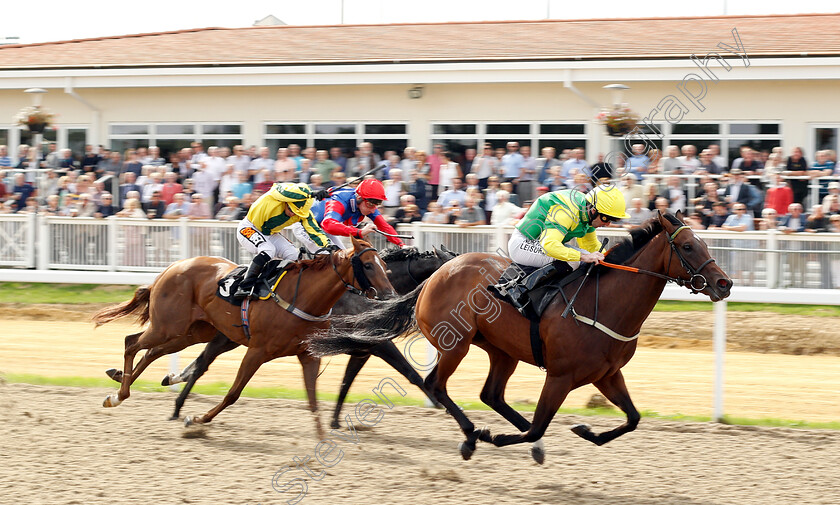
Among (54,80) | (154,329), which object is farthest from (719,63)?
(54,80)

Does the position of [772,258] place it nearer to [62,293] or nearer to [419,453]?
[419,453]

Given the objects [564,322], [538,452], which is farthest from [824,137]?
[538,452]

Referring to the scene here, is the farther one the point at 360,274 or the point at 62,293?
the point at 62,293

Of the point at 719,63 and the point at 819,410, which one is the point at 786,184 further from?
the point at 819,410

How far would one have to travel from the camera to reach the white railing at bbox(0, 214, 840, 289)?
9.86 metres

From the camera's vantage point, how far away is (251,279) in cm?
648

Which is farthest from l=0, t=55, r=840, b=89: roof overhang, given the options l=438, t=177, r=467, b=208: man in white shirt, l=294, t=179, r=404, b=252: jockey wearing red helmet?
l=294, t=179, r=404, b=252: jockey wearing red helmet

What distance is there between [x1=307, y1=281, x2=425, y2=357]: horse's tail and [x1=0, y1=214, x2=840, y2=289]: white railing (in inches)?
136

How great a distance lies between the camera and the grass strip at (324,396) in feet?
21.8

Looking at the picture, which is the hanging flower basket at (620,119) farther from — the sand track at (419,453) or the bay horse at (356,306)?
the bay horse at (356,306)

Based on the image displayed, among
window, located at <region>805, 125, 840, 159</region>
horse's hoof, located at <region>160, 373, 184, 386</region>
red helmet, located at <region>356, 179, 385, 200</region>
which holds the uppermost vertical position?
window, located at <region>805, 125, 840, 159</region>

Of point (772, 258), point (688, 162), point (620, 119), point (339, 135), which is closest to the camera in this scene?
point (772, 258)

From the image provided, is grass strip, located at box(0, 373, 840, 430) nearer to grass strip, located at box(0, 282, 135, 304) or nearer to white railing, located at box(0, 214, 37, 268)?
grass strip, located at box(0, 282, 135, 304)

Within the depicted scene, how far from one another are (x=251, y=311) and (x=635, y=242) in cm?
259
